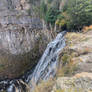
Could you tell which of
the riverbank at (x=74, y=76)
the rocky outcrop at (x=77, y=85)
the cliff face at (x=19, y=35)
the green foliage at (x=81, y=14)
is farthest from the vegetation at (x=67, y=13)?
the rocky outcrop at (x=77, y=85)

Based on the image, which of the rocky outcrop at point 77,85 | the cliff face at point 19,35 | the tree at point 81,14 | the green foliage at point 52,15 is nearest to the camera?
the rocky outcrop at point 77,85

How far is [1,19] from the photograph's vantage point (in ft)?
27.2

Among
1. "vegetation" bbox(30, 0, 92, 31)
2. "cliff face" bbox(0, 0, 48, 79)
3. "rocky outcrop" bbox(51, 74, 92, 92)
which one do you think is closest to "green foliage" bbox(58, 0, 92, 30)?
"vegetation" bbox(30, 0, 92, 31)

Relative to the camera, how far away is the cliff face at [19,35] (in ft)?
26.8

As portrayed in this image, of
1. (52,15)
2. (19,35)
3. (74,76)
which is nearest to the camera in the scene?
(74,76)

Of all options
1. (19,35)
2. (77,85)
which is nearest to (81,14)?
(77,85)

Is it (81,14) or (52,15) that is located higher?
(52,15)

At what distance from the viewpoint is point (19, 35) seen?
858 cm

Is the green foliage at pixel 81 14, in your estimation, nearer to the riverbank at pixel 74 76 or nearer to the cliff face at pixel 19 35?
the riverbank at pixel 74 76

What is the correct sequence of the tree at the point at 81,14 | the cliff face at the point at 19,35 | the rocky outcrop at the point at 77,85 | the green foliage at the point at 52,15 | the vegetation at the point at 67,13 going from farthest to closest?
1. the cliff face at the point at 19,35
2. the green foliage at the point at 52,15
3. the vegetation at the point at 67,13
4. the tree at the point at 81,14
5. the rocky outcrop at the point at 77,85

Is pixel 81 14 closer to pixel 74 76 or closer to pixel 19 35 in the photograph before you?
pixel 74 76

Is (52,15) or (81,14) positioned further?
(52,15)

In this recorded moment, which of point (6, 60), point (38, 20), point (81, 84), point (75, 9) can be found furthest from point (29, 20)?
point (81, 84)

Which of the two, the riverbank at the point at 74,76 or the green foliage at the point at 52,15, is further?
the green foliage at the point at 52,15
